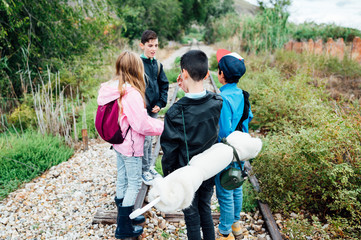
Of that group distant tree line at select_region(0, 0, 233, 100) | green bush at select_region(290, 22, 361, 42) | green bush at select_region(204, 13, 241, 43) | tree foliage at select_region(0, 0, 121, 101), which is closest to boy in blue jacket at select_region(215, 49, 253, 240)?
distant tree line at select_region(0, 0, 233, 100)

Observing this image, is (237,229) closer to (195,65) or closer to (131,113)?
(131,113)

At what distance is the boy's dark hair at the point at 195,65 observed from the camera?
1.89 m

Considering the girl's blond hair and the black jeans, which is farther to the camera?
the girl's blond hair

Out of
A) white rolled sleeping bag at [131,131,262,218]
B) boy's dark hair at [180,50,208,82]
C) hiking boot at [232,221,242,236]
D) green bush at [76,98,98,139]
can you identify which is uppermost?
boy's dark hair at [180,50,208,82]

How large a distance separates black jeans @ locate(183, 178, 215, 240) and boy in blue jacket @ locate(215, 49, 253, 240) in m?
0.23

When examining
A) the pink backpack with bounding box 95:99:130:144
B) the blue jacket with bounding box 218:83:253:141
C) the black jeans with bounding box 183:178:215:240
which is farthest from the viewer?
the pink backpack with bounding box 95:99:130:144

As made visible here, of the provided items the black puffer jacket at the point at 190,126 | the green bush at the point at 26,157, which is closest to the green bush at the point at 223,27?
the green bush at the point at 26,157

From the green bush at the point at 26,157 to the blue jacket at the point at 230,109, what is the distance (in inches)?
132

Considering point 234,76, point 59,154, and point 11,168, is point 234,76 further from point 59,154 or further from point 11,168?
point 11,168

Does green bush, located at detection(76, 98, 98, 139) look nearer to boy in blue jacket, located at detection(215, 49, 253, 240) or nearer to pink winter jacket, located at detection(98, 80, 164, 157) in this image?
pink winter jacket, located at detection(98, 80, 164, 157)

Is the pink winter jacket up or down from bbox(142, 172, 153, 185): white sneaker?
up

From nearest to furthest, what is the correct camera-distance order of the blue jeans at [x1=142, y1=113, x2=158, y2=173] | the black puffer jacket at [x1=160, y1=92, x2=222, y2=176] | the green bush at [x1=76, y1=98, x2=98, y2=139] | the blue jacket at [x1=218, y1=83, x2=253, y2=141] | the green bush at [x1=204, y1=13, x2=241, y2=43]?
1. the black puffer jacket at [x1=160, y1=92, x2=222, y2=176]
2. the blue jacket at [x1=218, y1=83, x2=253, y2=141]
3. the blue jeans at [x1=142, y1=113, x2=158, y2=173]
4. the green bush at [x1=76, y1=98, x2=98, y2=139]
5. the green bush at [x1=204, y1=13, x2=241, y2=43]

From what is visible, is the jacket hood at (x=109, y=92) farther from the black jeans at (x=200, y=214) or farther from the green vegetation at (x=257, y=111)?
the green vegetation at (x=257, y=111)

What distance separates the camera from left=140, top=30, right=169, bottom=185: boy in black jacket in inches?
123
